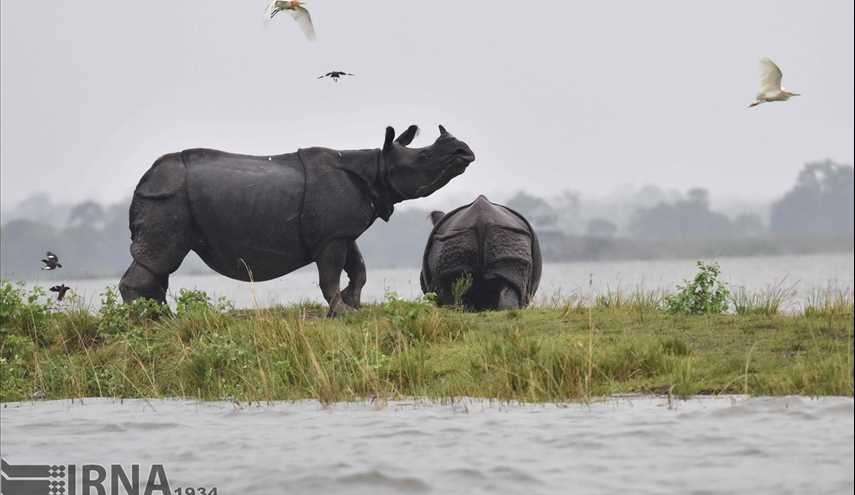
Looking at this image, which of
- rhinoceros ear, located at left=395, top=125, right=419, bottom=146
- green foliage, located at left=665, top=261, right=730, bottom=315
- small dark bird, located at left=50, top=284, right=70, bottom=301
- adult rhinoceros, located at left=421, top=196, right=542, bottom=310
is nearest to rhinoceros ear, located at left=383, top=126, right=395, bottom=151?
rhinoceros ear, located at left=395, top=125, right=419, bottom=146

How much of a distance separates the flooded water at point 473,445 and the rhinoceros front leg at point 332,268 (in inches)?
133

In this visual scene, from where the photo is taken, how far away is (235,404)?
10734 mm

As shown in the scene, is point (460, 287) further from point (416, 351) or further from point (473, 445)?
point (473, 445)

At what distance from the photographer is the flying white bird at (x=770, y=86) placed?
49.6ft

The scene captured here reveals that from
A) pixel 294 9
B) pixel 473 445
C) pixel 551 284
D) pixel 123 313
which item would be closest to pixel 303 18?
pixel 294 9

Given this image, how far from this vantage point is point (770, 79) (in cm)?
1527

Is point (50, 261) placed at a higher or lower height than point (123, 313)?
higher

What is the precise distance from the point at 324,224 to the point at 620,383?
436cm

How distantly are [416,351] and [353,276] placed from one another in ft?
10.5

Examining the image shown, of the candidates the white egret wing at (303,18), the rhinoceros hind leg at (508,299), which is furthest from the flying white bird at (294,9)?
the rhinoceros hind leg at (508,299)

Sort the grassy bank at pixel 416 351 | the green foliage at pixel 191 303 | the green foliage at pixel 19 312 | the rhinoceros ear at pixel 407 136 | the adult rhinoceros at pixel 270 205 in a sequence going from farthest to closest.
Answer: the rhinoceros ear at pixel 407 136, the adult rhinoceros at pixel 270 205, the green foliage at pixel 19 312, the green foliage at pixel 191 303, the grassy bank at pixel 416 351

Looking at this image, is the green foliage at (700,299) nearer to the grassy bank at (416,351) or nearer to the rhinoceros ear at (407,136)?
the grassy bank at (416,351)

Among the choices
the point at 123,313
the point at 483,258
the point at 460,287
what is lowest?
the point at 123,313

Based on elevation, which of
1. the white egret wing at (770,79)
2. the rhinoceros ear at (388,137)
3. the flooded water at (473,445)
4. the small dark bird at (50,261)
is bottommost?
the flooded water at (473,445)
